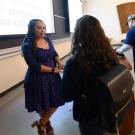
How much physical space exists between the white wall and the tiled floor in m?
7.41

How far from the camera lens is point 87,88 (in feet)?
5.12

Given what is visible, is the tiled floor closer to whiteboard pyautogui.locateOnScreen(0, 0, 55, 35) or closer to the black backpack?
the black backpack

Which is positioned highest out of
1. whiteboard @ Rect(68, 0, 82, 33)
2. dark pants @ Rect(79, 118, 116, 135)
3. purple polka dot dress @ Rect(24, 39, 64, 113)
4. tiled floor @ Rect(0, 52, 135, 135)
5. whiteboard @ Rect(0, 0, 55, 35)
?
whiteboard @ Rect(68, 0, 82, 33)

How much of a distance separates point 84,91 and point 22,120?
5.11 ft

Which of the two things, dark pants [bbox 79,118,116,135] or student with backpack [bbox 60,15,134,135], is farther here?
dark pants [bbox 79,118,116,135]

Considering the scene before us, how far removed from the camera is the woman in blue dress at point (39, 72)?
2178mm

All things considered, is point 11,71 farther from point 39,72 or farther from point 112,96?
point 112,96

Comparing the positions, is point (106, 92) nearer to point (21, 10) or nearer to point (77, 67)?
point (77, 67)

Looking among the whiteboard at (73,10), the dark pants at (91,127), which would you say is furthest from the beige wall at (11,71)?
the whiteboard at (73,10)

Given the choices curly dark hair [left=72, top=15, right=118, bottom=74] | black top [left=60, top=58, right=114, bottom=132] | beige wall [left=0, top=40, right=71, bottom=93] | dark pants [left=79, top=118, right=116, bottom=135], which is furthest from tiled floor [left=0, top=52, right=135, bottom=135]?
curly dark hair [left=72, top=15, right=118, bottom=74]

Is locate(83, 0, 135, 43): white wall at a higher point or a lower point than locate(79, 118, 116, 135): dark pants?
higher

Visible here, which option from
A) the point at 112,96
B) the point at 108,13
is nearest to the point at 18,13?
the point at 112,96

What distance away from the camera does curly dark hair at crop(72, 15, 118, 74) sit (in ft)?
5.07

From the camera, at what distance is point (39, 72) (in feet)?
7.27
